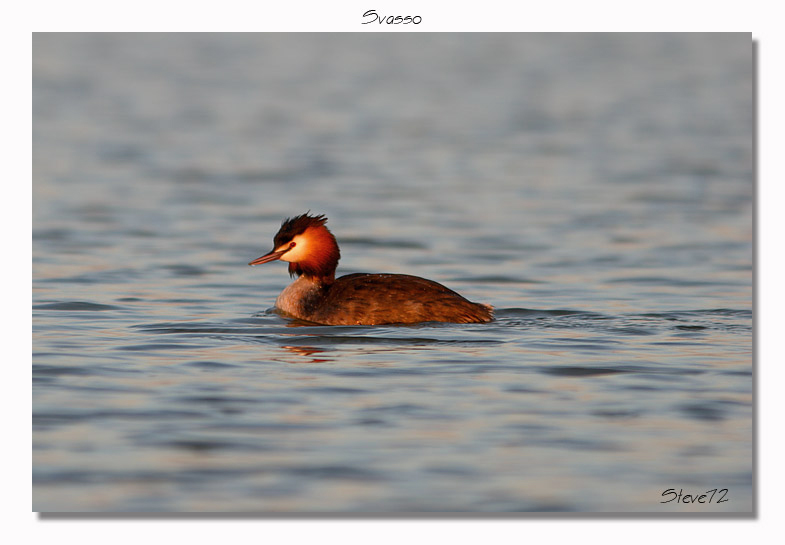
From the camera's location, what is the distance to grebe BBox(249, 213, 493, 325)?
11.9 m

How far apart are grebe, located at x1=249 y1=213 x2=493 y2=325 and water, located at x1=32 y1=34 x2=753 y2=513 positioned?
192 millimetres

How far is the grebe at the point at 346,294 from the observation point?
39.1ft

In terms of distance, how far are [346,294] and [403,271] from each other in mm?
3214

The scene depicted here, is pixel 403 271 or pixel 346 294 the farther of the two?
pixel 403 271

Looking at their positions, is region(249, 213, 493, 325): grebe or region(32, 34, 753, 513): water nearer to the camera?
region(32, 34, 753, 513): water

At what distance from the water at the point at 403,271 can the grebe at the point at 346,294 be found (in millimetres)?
192

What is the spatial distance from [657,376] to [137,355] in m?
3.93

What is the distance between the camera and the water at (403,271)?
786 cm

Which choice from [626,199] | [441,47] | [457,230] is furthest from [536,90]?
[457,230]

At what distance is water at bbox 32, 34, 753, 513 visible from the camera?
25.8 feet

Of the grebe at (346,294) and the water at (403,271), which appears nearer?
the water at (403,271)

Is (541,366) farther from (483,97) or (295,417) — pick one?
(483,97)

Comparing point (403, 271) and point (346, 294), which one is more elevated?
point (403, 271)

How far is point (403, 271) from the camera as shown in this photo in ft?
50.1
